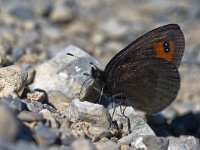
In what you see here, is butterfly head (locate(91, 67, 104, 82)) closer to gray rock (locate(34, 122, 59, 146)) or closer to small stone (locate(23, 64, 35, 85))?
small stone (locate(23, 64, 35, 85))

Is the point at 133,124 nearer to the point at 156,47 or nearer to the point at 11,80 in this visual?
the point at 156,47

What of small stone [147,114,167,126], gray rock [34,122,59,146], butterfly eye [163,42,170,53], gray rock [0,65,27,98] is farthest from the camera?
small stone [147,114,167,126]

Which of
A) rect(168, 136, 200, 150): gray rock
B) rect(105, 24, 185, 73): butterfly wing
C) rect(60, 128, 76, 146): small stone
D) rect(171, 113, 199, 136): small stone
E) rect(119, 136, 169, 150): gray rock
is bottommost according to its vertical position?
rect(171, 113, 199, 136): small stone

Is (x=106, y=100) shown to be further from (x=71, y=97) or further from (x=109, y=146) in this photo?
(x=109, y=146)

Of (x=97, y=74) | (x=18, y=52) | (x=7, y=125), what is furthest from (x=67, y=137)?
(x=18, y=52)

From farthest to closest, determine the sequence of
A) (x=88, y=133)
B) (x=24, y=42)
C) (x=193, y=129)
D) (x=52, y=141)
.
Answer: (x=24, y=42) < (x=193, y=129) < (x=88, y=133) < (x=52, y=141)

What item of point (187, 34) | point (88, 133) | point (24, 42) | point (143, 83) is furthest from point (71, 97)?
point (187, 34)

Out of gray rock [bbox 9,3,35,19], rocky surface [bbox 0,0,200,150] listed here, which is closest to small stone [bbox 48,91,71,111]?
rocky surface [bbox 0,0,200,150]

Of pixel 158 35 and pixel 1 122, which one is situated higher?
pixel 158 35
